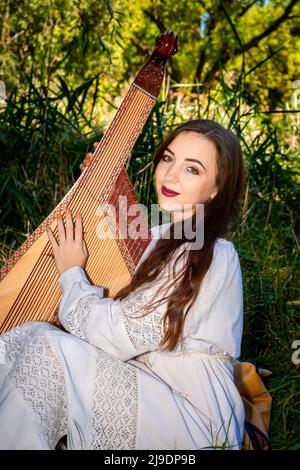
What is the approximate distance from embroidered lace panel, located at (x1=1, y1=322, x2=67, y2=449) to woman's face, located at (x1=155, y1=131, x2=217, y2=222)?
702 mm

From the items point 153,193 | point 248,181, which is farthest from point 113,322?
point 248,181

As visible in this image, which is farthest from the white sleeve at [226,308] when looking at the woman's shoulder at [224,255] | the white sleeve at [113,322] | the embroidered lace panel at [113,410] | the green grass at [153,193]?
the green grass at [153,193]

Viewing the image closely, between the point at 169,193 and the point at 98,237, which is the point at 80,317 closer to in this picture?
the point at 98,237

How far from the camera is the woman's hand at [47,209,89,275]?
2.22 metres

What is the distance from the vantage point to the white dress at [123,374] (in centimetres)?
187

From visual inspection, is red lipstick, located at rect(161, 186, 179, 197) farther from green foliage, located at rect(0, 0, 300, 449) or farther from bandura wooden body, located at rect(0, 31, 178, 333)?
green foliage, located at rect(0, 0, 300, 449)

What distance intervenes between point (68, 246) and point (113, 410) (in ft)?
2.01

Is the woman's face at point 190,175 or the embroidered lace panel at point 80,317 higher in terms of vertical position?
the woman's face at point 190,175

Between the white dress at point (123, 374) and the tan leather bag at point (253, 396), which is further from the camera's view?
the tan leather bag at point (253, 396)

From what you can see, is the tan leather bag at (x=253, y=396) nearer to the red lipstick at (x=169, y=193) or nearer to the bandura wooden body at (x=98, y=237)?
the bandura wooden body at (x=98, y=237)

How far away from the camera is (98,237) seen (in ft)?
7.66

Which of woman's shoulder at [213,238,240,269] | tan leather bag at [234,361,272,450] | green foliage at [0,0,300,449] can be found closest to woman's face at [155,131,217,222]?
woman's shoulder at [213,238,240,269]
